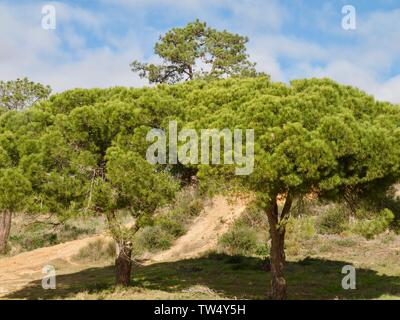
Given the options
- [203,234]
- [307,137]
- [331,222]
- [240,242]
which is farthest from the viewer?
[203,234]

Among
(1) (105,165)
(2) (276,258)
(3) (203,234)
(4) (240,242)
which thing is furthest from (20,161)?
(3) (203,234)

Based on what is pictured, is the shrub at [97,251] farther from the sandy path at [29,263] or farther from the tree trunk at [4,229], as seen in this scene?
the tree trunk at [4,229]

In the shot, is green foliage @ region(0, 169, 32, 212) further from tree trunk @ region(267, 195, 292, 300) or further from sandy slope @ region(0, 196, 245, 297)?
sandy slope @ region(0, 196, 245, 297)

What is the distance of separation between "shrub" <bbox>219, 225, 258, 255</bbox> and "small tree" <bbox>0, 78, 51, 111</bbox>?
15.5 metres

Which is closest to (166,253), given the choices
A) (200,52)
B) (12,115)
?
(12,115)

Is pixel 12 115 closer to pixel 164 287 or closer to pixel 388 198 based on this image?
pixel 164 287

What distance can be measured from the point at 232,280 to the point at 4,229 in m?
15.4

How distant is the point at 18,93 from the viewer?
33281 millimetres

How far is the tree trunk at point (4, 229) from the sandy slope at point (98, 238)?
2022 mm

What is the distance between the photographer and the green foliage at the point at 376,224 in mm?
13680

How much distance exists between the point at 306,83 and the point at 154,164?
486 centimetres

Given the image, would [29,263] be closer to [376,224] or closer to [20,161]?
[20,161]
